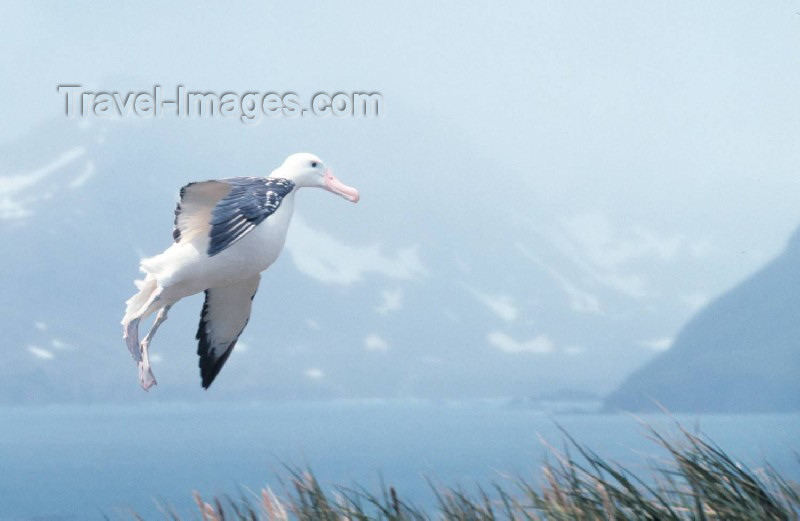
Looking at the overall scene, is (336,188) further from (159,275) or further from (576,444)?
(576,444)

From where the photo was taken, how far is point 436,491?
4.80 meters

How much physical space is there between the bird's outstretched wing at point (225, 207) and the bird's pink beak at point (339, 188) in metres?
0.62

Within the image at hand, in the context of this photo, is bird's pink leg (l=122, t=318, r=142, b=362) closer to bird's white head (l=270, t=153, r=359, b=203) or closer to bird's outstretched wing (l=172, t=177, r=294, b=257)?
bird's outstretched wing (l=172, t=177, r=294, b=257)

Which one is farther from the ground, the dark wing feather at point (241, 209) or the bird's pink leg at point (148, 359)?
the dark wing feather at point (241, 209)

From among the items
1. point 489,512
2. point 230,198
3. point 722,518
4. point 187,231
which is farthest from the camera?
point 187,231

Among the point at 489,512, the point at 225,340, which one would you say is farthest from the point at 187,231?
the point at 489,512

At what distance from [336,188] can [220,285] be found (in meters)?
1.20

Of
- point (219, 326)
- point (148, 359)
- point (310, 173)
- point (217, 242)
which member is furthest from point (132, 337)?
point (310, 173)

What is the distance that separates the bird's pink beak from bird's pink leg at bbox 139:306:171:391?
4.97 ft

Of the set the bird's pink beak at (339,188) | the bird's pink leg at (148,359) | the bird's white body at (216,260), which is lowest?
the bird's pink leg at (148,359)

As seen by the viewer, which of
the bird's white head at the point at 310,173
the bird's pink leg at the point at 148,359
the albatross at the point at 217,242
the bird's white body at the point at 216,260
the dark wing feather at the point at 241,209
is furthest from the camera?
the bird's white head at the point at 310,173

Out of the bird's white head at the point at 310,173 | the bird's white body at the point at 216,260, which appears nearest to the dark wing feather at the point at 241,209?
the bird's white body at the point at 216,260

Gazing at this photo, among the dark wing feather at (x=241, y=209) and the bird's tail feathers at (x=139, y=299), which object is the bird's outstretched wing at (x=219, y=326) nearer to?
the bird's tail feathers at (x=139, y=299)

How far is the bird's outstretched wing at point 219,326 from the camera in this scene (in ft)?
→ 23.9
